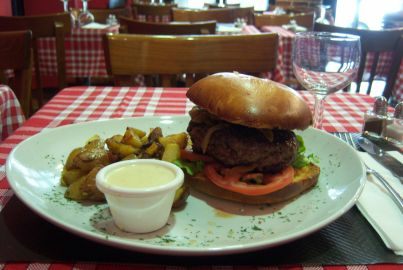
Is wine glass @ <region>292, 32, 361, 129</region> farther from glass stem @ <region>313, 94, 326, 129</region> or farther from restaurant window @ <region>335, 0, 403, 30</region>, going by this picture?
restaurant window @ <region>335, 0, 403, 30</region>

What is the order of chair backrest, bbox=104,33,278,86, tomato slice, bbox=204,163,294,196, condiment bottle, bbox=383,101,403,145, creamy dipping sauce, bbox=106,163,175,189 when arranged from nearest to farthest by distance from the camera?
creamy dipping sauce, bbox=106,163,175,189 → tomato slice, bbox=204,163,294,196 → condiment bottle, bbox=383,101,403,145 → chair backrest, bbox=104,33,278,86

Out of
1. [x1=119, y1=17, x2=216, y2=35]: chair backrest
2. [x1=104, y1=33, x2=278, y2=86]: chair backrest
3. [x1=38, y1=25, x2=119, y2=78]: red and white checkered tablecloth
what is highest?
[x1=119, y1=17, x2=216, y2=35]: chair backrest

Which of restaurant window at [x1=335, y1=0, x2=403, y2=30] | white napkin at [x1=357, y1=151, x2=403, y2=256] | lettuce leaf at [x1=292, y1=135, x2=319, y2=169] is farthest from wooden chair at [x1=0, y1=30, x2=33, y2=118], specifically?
restaurant window at [x1=335, y1=0, x2=403, y2=30]

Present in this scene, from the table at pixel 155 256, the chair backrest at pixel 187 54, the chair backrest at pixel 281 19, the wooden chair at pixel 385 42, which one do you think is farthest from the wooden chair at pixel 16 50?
the chair backrest at pixel 281 19

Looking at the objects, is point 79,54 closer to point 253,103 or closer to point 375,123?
point 375,123

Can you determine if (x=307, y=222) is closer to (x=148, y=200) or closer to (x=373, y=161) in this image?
(x=148, y=200)

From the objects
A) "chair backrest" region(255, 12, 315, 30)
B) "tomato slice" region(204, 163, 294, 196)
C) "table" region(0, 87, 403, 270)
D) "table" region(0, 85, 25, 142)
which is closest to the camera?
"table" region(0, 87, 403, 270)

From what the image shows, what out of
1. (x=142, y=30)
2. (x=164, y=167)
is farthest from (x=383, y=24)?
(x=164, y=167)

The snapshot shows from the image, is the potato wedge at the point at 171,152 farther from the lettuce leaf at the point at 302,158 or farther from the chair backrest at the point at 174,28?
the chair backrest at the point at 174,28
